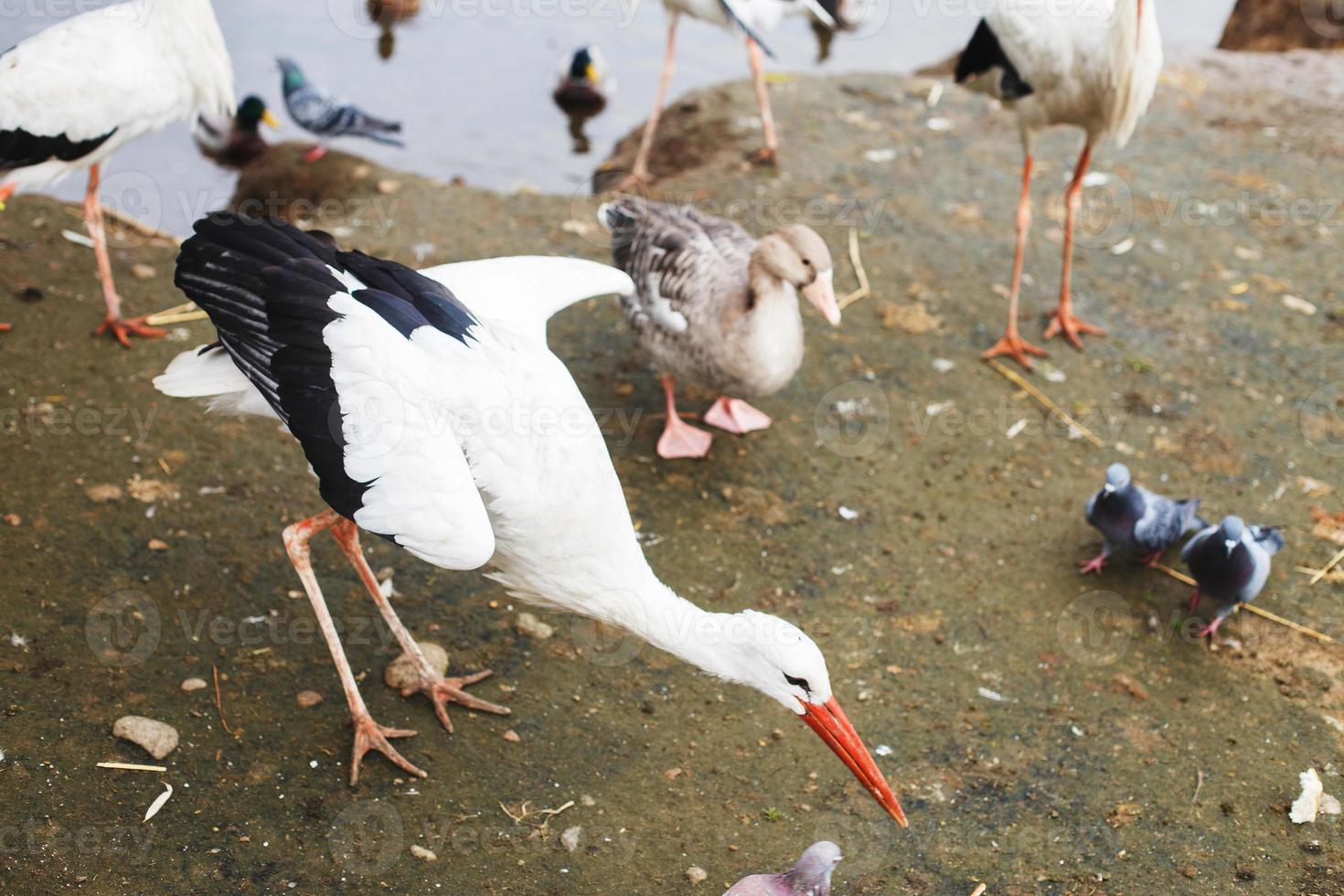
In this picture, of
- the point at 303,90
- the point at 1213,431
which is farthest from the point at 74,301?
the point at 1213,431

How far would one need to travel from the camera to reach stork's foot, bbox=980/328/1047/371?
5.98 meters

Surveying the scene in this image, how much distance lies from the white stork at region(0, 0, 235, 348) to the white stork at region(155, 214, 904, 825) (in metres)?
1.69

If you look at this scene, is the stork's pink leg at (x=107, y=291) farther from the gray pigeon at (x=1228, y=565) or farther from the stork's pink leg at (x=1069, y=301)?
the gray pigeon at (x=1228, y=565)

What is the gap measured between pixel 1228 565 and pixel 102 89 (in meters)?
4.94

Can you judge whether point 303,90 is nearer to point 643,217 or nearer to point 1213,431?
point 643,217

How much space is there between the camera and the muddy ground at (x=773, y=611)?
3617 millimetres

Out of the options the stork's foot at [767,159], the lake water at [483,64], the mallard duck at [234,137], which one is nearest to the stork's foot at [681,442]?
the stork's foot at [767,159]

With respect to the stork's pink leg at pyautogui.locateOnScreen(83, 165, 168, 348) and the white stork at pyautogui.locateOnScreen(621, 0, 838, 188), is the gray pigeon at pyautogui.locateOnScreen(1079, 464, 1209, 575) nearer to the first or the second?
the white stork at pyautogui.locateOnScreen(621, 0, 838, 188)

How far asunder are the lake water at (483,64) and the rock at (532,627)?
4.55m

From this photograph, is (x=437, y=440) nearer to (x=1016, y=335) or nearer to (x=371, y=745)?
(x=371, y=745)

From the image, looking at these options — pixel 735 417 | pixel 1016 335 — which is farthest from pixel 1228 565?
pixel 735 417

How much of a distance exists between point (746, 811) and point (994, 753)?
35.7 inches

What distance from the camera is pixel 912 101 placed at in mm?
8633

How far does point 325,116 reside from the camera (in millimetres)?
7879
